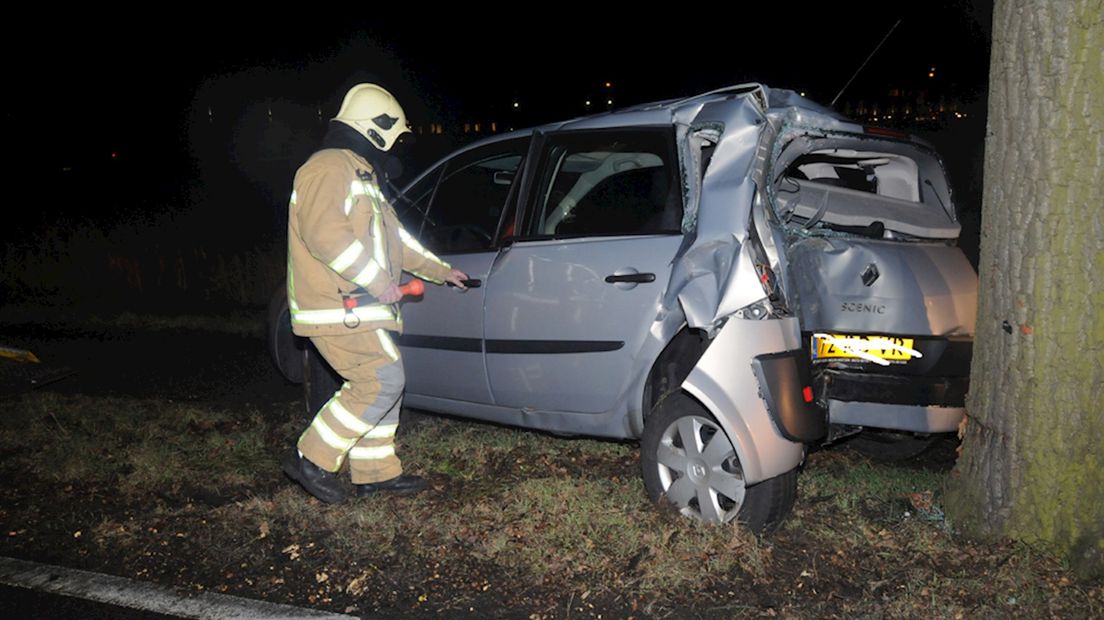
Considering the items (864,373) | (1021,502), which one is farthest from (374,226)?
(1021,502)

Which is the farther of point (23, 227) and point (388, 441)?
point (23, 227)

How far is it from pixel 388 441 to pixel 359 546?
0.68 metres

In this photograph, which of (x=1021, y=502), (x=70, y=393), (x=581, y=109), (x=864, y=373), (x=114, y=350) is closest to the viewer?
(x=1021, y=502)

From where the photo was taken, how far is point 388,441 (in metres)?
4.46

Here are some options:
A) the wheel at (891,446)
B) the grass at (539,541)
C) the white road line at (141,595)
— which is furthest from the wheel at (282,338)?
the wheel at (891,446)

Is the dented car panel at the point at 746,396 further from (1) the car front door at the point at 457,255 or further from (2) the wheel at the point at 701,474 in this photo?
(1) the car front door at the point at 457,255

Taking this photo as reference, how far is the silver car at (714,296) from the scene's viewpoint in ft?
11.8

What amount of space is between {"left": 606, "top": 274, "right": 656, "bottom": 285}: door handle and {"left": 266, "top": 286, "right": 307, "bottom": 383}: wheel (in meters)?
2.55

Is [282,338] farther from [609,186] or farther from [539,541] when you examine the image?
[539,541]

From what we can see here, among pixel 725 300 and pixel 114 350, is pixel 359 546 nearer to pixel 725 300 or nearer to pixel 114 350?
pixel 725 300

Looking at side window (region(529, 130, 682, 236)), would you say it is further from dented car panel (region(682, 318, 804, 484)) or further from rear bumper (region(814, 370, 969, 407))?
rear bumper (region(814, 370, 969, 407))

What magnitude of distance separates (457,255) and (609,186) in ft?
2.88

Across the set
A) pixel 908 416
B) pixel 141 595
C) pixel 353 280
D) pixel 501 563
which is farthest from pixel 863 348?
pixel 141 595

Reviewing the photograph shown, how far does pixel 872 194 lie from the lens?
4.52 metres
